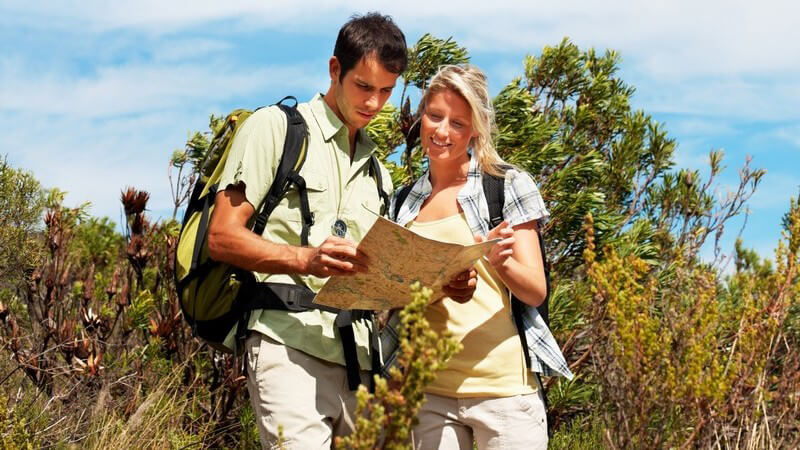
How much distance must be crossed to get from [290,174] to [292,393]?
0.69m

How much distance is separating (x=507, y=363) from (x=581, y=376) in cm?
333

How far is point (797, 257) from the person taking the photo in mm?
5629

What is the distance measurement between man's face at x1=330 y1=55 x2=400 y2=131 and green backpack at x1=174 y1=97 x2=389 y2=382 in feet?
0.59

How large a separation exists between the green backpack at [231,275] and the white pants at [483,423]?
1.23 ft

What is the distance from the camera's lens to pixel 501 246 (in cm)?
285

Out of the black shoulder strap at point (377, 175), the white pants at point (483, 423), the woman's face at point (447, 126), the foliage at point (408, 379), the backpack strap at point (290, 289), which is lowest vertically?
the white pants at point (483, 423)

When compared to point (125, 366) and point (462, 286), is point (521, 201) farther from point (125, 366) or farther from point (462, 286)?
point (125, 366)

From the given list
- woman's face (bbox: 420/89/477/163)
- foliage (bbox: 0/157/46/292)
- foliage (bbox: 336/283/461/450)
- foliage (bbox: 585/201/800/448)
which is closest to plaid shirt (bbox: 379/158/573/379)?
woman's face (bbox: 420/89/477/163)

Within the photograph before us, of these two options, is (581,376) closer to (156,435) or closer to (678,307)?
(678,307)

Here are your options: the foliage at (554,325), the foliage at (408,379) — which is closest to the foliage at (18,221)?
the foliage at (554,325)

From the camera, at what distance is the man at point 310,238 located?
279cm

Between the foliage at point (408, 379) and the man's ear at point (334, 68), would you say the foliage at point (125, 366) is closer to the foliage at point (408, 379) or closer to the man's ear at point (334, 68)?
the man's ear at point (334, 68)

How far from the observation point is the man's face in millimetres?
3096

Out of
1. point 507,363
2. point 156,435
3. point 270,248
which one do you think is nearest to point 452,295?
point 507,363
